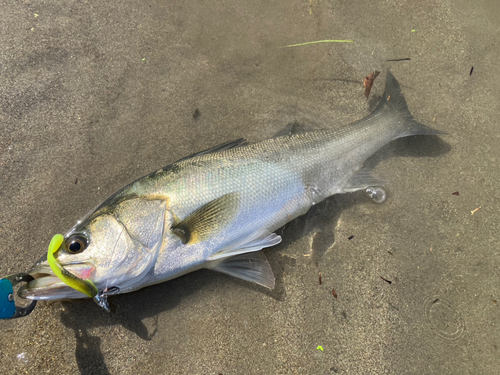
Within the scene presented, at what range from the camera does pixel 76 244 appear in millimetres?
2020

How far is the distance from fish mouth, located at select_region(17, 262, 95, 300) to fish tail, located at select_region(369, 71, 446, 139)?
8.79ft

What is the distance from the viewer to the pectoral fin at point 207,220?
221cm

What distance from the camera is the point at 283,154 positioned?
2.48 metres

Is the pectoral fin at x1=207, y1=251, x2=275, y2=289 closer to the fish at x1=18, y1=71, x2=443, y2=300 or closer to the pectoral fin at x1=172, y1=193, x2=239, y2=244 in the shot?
the fish at x1=18, y1=71, x2=443, y2=300

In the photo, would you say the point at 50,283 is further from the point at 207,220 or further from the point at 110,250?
the point at 207,220

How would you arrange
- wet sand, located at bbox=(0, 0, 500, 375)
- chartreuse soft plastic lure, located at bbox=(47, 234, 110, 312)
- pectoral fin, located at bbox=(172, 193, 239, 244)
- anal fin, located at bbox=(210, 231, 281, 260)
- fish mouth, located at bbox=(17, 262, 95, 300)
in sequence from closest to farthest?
chartreuse soft plastic lure, located at bbox=(47, 234, 110, 312) → fish mouth, located at bbox=(17, 262, 95, 300) → pectoral fin, located at bbox=(172, 193, 239, 244) → anal fin, located at bbox=(210, 231, 281, 260) → wet sand, located at bbox=(0, 0, 500, 375)

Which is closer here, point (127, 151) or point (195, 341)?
point (195, 341)

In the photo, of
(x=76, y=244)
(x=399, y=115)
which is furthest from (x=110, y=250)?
(x=399, y=115)

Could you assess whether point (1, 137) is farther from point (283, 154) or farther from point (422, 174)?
point (422, 174)

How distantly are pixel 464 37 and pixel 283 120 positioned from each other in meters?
2.19

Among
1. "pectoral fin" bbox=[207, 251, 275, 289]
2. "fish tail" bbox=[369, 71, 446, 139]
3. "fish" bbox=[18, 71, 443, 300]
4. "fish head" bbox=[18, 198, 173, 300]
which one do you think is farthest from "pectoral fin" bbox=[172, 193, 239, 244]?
"fish tail" bbox=[369, 71, 446, 139]

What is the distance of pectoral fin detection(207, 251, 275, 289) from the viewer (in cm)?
245

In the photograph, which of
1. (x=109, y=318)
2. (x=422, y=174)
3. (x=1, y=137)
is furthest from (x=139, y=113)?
(x=422, y=174)

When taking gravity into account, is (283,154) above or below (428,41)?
below
